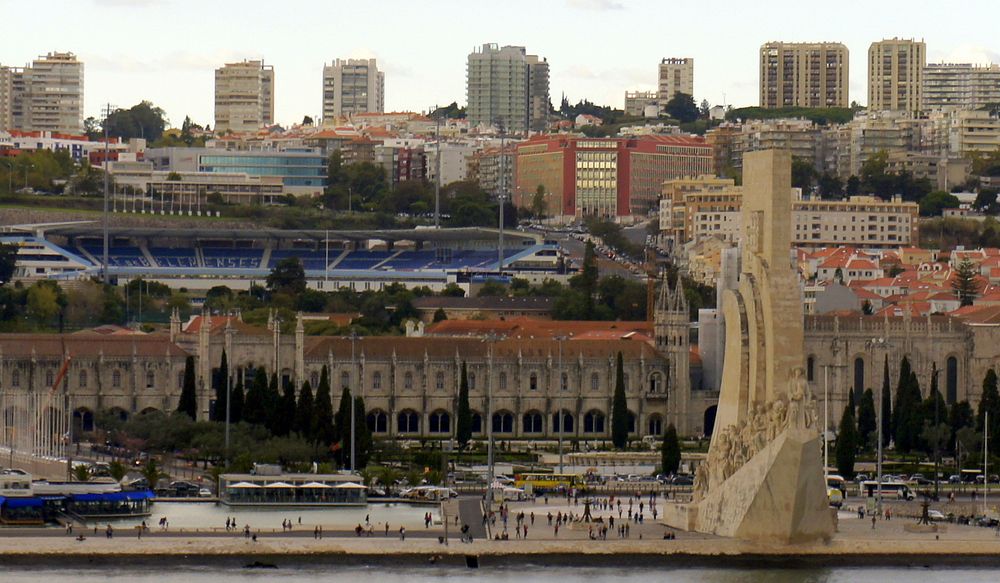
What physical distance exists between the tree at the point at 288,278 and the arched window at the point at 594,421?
134 feet

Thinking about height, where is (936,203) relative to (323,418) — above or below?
above

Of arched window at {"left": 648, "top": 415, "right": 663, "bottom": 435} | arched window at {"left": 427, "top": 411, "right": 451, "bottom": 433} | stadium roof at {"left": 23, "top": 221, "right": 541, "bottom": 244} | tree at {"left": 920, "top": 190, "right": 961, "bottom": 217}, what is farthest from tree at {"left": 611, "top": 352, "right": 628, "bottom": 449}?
tree at {"left": 920, "top": 190, "right": 961, "bottom": 217}

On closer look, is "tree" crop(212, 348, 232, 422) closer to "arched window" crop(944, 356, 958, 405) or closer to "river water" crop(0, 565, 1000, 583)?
"river water" crop(0, 565, 1000, 583)

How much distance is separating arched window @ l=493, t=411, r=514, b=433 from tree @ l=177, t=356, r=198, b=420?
1230 cm

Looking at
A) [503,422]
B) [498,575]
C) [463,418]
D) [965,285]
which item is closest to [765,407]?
[498,575]

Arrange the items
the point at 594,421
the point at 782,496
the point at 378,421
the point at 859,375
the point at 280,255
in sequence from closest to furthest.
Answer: the point at 782,496, the point at 378,421, the point at 594,421, the point at 859,375, the point at 280,255

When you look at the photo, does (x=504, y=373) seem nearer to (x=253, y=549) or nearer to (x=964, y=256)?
(x=253, y=549)

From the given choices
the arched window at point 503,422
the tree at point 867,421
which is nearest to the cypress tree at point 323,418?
the arched window at point 503,422

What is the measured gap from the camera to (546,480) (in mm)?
93375

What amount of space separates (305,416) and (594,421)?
20.5m

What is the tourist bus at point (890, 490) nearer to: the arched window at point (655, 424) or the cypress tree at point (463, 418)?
the cypress tree at point (463, 418)

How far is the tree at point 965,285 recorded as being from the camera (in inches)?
5635

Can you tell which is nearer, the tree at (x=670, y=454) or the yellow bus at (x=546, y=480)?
the yellow bus at (x=546, y=480)

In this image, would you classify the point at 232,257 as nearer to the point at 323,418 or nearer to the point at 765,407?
the point at 323,418
